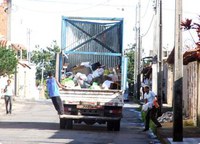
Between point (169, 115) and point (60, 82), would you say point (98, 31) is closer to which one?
point (60, 82)

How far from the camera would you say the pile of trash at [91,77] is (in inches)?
882

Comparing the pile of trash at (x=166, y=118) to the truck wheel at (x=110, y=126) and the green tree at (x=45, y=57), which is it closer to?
the truck wheel at (x=110, y=126)

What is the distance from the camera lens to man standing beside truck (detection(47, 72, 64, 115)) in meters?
21.1

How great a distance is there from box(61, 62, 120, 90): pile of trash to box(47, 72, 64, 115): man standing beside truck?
65 cm

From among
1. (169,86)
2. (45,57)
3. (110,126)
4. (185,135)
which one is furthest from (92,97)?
(45,57)

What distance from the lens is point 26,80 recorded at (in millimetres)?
76000

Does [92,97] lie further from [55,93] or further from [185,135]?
[185,135]

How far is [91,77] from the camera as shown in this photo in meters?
23.0

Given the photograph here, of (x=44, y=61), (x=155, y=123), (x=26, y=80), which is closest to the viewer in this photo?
(x=155, y=123)

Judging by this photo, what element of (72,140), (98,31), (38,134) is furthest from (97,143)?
(98,31)

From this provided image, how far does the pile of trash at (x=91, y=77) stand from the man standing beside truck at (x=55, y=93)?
2.14 ft

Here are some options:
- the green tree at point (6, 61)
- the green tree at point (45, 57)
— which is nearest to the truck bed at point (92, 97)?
the green tree at point (6, 61)

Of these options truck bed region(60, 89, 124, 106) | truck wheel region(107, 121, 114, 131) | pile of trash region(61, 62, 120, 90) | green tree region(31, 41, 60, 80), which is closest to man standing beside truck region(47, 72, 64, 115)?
truck bed region(60, 89, 124, 106)

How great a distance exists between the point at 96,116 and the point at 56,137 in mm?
3105
